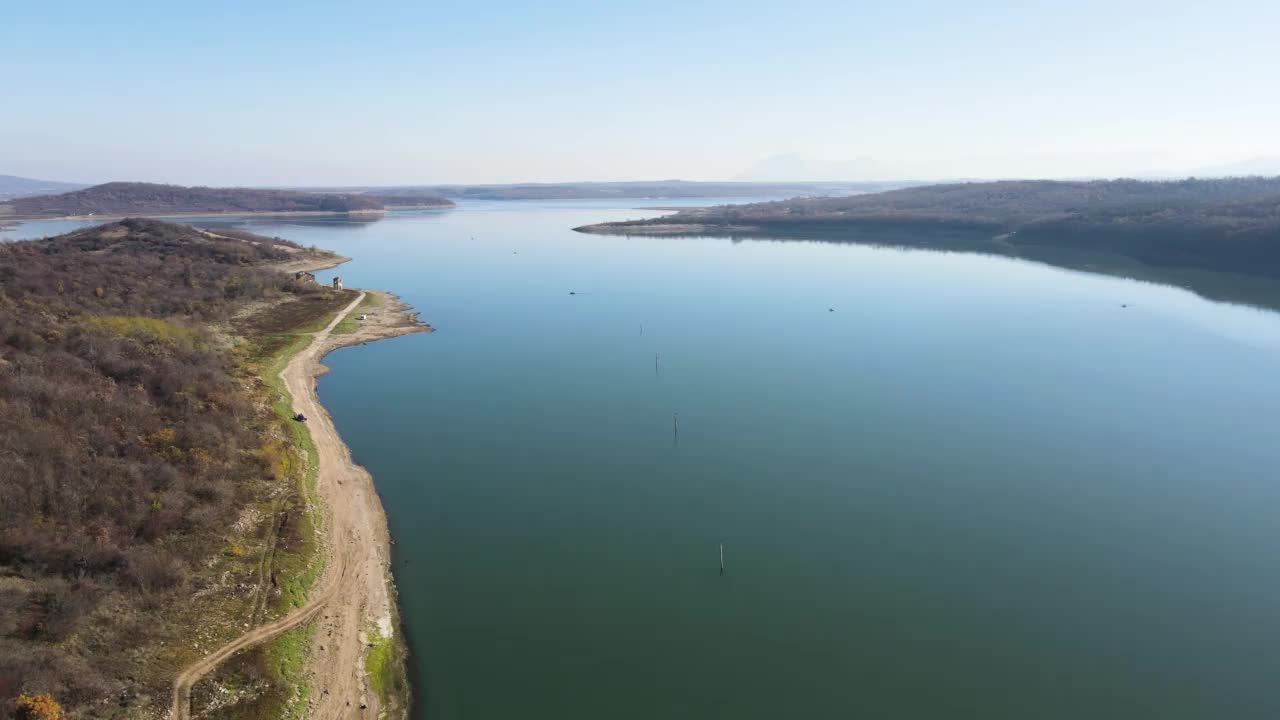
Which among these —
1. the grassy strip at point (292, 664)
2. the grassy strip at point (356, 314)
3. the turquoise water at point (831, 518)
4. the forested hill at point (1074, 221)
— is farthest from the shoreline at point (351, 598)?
the forested hill at point (1074, 221)

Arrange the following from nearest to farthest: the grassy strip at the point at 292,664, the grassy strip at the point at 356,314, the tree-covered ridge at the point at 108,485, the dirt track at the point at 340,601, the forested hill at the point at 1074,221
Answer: the tree-covered ridge at the point at 108,485 → the grassy strip at the point at 292,664 → the dirt track at the point at 340,601 → the grassy strip at the point at 356,314 → the forested hill at the point at 1074,221

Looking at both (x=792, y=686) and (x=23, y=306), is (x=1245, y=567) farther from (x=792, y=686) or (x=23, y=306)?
(x=23, y=306)

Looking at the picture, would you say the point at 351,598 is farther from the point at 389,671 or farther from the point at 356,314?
the point at 356,314

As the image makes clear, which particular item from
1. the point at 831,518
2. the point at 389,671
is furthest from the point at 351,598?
the point at 831,518

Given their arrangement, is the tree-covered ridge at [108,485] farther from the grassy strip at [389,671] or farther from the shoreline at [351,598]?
the grassy strip at [389,671]

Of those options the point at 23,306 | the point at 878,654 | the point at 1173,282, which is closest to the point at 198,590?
the point at 878,654

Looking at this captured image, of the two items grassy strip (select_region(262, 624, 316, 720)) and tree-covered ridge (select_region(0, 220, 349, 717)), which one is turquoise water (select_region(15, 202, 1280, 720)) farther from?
tree-covered ridge (select_region(0, 220, 349, 717))
